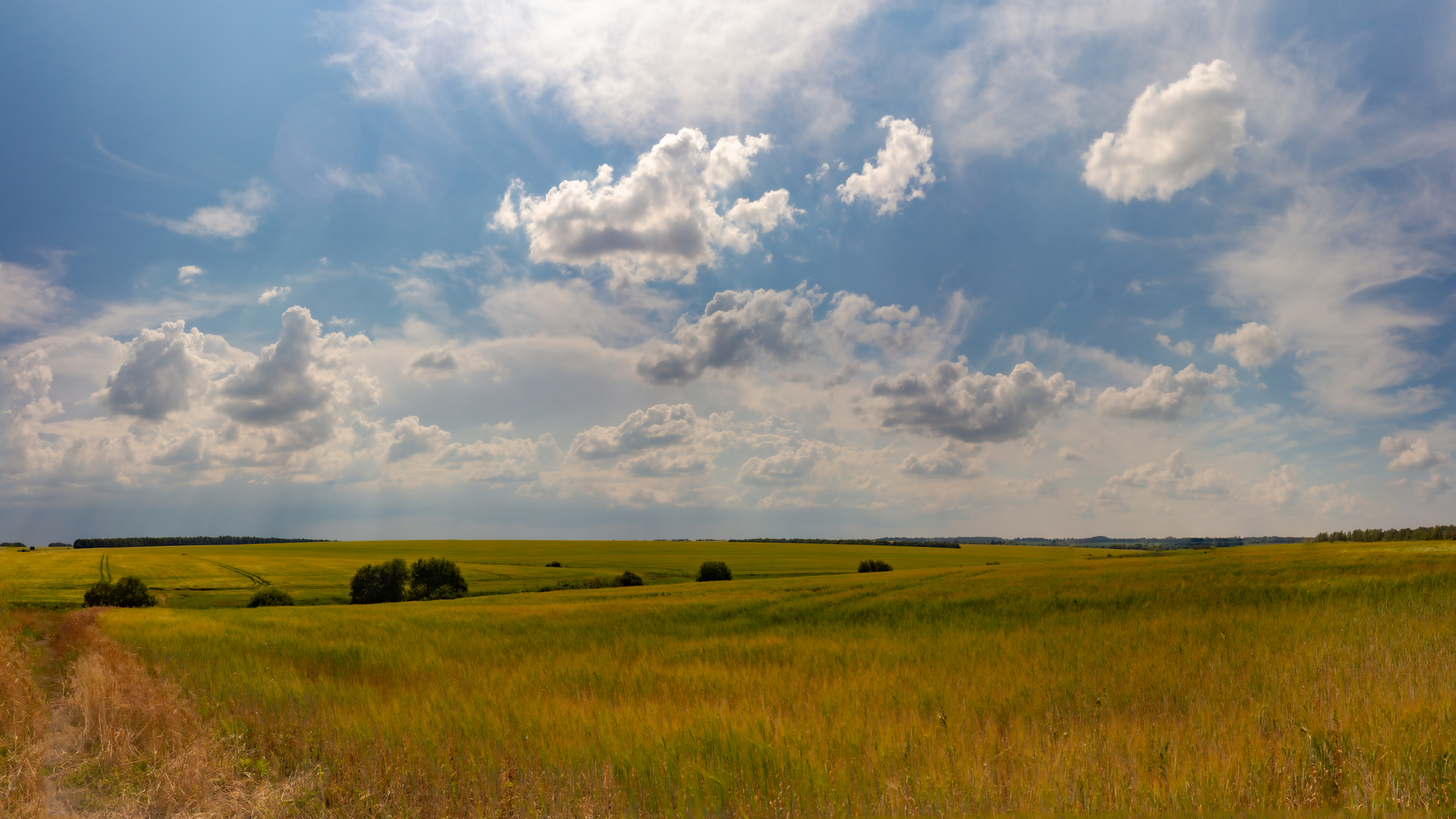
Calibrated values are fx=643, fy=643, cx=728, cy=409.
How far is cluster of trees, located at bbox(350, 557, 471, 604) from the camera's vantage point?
6175 cm

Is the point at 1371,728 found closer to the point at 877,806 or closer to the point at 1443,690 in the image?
the point at 1443,690

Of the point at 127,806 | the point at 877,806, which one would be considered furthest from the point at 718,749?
the point at 127,806

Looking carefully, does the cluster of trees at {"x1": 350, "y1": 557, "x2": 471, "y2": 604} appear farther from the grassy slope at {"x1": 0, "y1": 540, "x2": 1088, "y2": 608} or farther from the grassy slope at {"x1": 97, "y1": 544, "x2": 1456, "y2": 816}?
the grassy slope at {"x1": 97, "y1": 544, "x2": 1456, "y2": 816}

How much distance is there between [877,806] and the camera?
538 centimetres

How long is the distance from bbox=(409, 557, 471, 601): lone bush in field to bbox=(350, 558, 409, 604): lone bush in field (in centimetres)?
108

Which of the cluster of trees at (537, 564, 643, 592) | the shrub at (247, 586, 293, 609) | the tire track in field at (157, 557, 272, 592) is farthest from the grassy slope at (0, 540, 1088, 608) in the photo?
the shrub at (247, 586, 293, 609)

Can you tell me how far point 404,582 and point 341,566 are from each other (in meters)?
24.8

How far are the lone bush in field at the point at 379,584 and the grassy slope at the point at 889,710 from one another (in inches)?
1972

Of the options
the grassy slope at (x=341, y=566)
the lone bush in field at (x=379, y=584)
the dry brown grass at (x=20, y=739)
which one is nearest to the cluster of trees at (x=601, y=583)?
the grassy slope at (x=341, y=566)

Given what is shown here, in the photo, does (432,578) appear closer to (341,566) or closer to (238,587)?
(238,587)

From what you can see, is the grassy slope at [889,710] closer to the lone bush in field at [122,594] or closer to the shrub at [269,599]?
the shrub at [269,599]

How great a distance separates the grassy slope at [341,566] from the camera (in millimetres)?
62062

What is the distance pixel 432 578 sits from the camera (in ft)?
216

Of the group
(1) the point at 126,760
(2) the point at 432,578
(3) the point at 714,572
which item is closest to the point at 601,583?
(3) the point at 714,572
